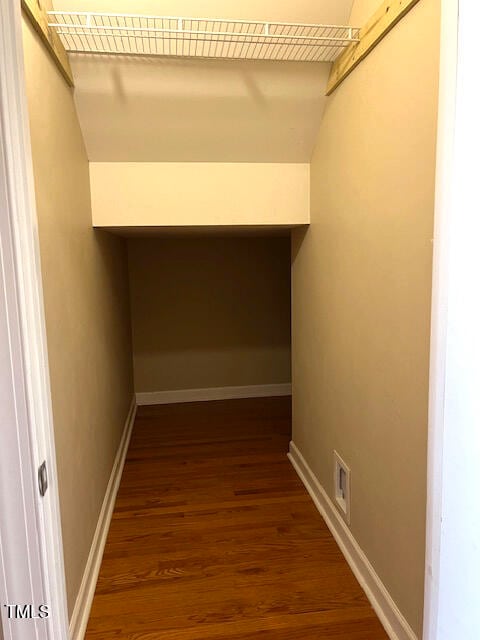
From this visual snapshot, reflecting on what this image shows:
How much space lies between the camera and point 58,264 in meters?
1.49

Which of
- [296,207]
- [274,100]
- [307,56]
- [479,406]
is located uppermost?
[307,56]

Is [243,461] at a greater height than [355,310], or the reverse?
[355,310]

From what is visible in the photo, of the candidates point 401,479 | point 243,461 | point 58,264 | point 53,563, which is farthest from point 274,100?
point 243,461

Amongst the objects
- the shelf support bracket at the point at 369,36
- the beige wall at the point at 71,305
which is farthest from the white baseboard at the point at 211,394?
the shelf support bracket at the point at 369,36

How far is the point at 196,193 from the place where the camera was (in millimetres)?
2197

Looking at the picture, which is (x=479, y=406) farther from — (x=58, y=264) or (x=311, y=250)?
(x=311, y=250)

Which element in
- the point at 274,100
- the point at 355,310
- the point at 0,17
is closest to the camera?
the point at 0,17

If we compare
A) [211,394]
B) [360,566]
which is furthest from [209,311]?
[360,566]

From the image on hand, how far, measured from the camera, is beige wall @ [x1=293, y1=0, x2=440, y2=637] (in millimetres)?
1304

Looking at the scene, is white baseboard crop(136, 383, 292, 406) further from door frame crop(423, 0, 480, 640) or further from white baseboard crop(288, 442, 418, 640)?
door frame crop(423, 0, 480, 640)

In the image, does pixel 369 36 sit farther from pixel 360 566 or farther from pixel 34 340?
pixel 360 566

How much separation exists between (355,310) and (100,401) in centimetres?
130

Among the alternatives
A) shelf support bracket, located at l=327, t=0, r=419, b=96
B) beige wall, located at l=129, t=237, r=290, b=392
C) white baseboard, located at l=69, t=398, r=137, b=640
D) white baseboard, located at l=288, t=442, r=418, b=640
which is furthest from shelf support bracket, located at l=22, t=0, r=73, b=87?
beige wall, located at l=129, t=237, r=290, b=392

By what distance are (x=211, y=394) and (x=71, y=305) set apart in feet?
8.66
